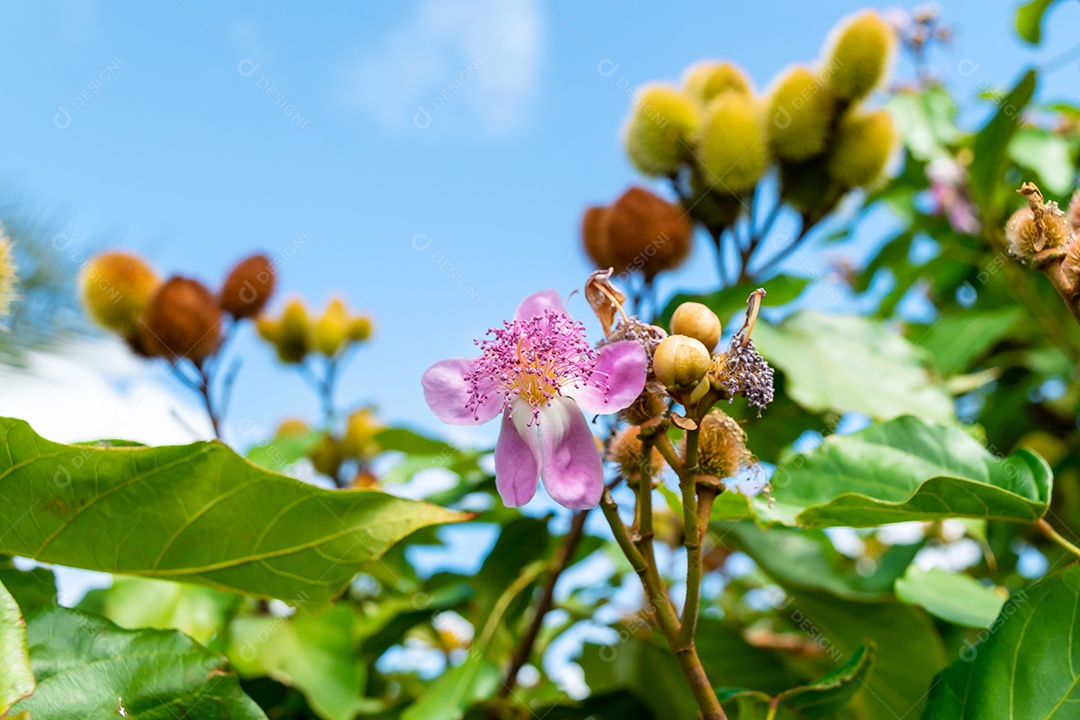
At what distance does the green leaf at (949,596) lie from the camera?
1.00 metres

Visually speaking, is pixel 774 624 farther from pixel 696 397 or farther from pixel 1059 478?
pixel 696 397

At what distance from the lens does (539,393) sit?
72 centimetres

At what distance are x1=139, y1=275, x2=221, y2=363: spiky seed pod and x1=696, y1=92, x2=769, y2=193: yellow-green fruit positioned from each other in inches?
35.3

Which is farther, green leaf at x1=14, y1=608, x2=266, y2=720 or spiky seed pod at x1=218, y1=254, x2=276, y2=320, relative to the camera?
spiky seed pod at x1=218, y1=254, x2=276, y2=320

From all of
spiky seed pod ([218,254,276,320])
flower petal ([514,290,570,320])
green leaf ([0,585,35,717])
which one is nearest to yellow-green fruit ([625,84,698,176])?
spiky seed pod ([218,254,276,320])

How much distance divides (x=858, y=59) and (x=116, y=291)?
136 centimetres

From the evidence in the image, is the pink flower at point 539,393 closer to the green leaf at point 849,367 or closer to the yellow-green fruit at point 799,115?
the green leaf at point 849,367

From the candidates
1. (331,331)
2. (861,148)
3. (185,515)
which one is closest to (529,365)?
(185,515)

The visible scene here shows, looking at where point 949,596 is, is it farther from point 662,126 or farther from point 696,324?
point 662,126

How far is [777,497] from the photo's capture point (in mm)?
902

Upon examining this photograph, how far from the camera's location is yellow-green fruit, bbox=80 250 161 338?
1.56m

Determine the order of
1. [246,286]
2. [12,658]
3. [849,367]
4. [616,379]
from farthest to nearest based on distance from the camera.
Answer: [246,286], [849,367], [616,379], [12,658]

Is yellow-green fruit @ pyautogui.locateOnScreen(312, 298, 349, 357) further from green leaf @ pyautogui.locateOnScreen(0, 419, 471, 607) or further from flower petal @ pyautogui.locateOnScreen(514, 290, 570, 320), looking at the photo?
flower petal @ pyautogui.locateOnScreen(514, 290, 570, 320)

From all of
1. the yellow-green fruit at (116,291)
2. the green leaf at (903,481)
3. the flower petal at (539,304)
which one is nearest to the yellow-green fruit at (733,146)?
the green leaf at (903,481)
